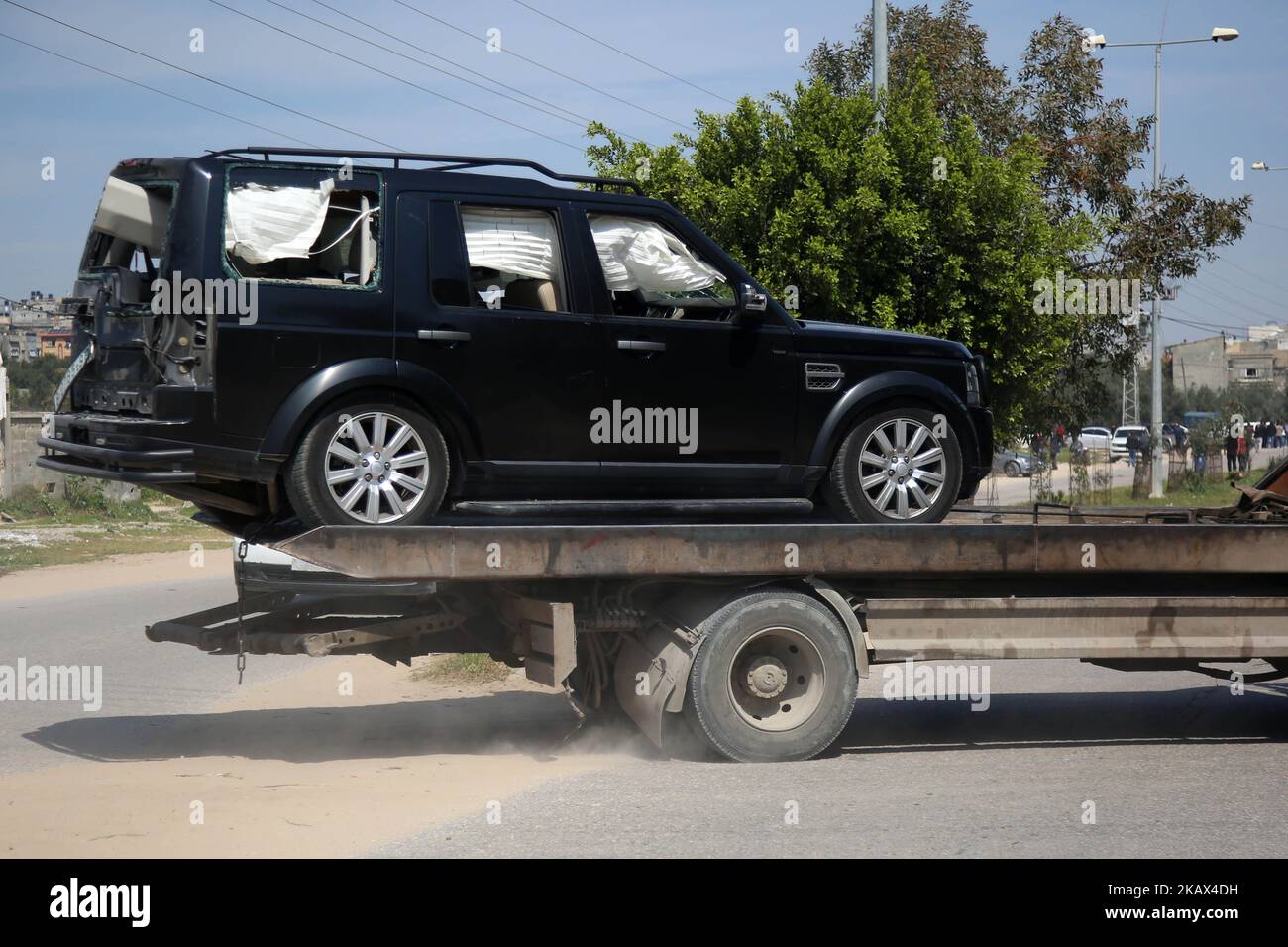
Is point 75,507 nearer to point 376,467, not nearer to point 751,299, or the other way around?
point 376,467

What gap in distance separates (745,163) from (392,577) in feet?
33.3

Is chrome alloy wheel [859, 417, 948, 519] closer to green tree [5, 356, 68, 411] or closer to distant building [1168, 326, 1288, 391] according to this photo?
green tree [5, 356, 68, 411]

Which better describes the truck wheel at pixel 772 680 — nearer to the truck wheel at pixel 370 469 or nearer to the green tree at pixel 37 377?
the truck wheel at pixel 370 469

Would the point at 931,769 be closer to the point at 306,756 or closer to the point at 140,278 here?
the point at 306,756

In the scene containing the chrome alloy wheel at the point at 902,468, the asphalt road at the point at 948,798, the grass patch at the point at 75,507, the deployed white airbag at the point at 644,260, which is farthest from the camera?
the grass patch at the point at 75,507

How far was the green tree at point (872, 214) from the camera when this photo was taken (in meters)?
14.9

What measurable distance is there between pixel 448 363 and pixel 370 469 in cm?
65

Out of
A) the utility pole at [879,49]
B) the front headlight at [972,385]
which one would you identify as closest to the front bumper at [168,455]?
the front headlight at [972,385]

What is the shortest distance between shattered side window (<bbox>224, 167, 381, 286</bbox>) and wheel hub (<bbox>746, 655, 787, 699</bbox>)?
2.79 m

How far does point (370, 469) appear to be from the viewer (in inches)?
273

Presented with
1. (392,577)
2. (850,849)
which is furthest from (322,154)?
(850,849)

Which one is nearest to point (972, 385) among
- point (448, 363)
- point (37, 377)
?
point (448, 363)

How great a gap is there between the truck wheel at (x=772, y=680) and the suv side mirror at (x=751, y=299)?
4.99 feet

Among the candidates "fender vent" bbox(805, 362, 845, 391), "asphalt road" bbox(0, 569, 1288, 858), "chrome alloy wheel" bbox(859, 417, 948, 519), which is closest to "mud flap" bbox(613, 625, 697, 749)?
"asphalt road" bbox(0, 569, 1288, 858)
